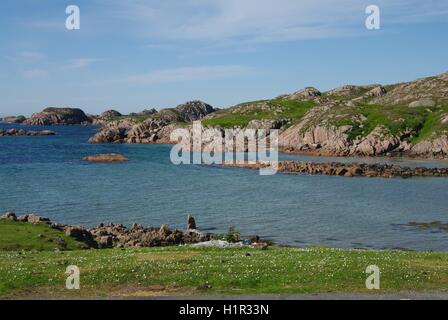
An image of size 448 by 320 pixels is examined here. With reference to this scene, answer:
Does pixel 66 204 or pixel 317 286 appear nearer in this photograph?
pixel 317 286

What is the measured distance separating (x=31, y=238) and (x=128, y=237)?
1107 centimetres

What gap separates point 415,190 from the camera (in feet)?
310

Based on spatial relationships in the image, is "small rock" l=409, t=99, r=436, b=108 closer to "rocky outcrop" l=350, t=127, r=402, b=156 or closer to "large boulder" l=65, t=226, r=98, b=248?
"rocky outcrop" l=350, t=127, r=402, b=156

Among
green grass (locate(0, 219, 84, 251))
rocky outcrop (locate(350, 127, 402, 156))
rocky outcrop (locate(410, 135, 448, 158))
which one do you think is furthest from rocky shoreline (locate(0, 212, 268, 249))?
rocky outcrop (locate(350, 127, 402, 156))

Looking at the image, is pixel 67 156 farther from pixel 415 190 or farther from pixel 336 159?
pixel 415 190

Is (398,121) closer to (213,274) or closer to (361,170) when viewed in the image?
(361,170)

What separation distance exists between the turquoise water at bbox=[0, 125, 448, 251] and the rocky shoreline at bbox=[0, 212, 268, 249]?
7.61 meters

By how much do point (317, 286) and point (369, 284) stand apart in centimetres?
253

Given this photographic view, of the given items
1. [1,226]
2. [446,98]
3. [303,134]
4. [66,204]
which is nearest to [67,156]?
[303,134]

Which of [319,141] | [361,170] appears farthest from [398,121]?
[361,170]

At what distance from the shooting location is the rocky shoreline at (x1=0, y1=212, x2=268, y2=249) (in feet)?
163

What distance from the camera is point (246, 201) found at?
276 feet
